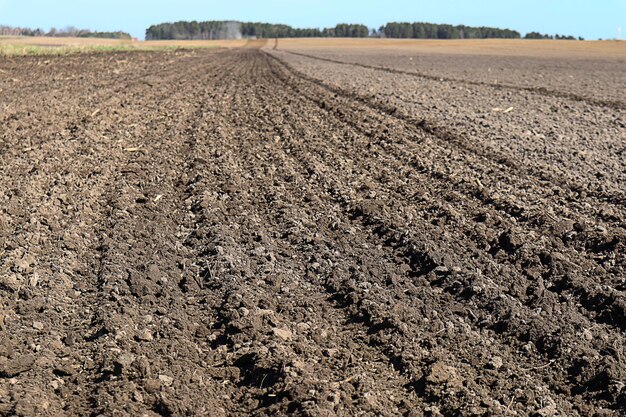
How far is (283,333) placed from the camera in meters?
4.73

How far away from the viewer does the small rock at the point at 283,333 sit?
15.3 ft

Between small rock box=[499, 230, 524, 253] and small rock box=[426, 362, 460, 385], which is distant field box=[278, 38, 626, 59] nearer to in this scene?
small rock box=[499, 230, 524, 253]

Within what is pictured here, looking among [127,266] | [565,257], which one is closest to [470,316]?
[565,257]

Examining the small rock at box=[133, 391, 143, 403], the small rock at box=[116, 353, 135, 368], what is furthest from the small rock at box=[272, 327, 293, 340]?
the small rock at box=[133, 391, 143, 403]

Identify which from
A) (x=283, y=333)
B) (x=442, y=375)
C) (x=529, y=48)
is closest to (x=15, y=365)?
(x=283, y=333)

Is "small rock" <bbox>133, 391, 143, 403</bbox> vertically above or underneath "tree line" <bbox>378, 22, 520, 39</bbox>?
underneath

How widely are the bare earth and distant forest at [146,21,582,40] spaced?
138 m

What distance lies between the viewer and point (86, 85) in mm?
20188

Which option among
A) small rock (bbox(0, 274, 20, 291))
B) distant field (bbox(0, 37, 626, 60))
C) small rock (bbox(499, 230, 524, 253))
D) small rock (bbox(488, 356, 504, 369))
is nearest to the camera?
small rock (bbox(488, 356, 504, 369))

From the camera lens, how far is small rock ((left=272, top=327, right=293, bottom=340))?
4678 mm

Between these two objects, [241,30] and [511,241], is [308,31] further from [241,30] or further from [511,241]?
[511,241]

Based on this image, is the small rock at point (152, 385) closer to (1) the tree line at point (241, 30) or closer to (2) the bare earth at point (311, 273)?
(2) the bare earth at point (311, 273)

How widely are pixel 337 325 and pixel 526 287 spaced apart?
1.53 metres

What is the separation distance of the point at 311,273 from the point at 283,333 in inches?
46.8
